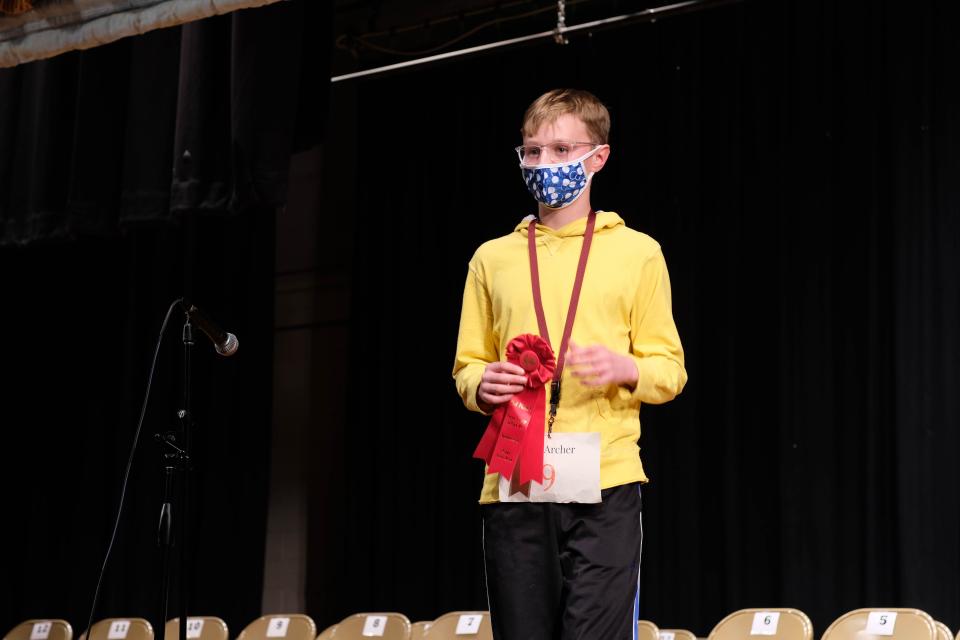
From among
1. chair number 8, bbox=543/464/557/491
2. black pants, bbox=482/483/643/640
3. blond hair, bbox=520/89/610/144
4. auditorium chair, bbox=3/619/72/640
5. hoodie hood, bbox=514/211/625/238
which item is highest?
blond hair, bbox=520/89/610/144

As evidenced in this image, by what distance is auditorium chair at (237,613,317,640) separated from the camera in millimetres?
5699

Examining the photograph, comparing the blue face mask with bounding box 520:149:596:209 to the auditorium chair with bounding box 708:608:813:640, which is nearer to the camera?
the blue face mask with bounding box 520:149:596:209

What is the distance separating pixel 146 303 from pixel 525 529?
581 centimetres

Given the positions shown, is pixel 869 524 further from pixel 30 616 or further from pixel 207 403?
pixel 30 616

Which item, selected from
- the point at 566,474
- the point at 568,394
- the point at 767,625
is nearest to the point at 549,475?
the point at 566,474

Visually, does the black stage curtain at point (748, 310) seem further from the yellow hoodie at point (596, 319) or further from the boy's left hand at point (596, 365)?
the boy's left hand at point (596, 365)

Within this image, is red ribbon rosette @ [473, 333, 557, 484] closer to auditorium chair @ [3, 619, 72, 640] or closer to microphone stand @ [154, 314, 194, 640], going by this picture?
microphone stand @ [154, 314, 194, 640]

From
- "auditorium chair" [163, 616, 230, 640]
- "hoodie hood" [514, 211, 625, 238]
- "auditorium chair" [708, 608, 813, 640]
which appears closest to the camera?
Result: "hoodie hood" [514, 211, 625, 238]

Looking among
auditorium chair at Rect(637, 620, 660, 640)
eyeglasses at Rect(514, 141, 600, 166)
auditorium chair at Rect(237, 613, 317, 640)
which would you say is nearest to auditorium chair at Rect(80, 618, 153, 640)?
auditorium chair at Rect(237, 613, 317, 640)

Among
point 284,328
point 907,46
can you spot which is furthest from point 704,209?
point 284,328

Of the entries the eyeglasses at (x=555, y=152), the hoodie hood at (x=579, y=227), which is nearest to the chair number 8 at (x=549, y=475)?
the hoodie hood at (x=579, y=227)

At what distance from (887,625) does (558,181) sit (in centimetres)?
256

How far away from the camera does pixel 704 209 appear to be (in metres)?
6.51

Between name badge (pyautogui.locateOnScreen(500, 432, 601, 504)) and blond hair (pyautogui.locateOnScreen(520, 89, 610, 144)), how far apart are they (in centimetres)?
70
